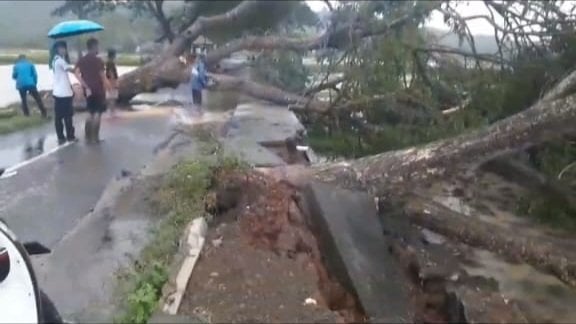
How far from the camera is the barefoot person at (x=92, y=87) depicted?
10.8 metres

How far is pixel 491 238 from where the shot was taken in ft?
19.6

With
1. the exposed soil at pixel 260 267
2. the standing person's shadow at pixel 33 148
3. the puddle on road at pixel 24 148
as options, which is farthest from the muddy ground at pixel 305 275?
the standing person's shadow at pixel 33 148

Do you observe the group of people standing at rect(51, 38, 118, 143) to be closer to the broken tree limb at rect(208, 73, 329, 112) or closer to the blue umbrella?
the blue umbrella

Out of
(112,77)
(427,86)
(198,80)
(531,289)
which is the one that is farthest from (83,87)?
(531,289)

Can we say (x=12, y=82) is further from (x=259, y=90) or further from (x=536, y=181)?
(x=536, y=181)

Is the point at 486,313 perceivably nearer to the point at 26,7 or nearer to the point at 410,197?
the point at 410,197

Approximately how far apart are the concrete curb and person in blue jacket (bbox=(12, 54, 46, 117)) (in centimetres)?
765

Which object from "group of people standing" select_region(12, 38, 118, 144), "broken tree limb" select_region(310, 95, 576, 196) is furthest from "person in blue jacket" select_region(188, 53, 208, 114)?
"broken tree limb" select_region(310, 95, 576, 196)

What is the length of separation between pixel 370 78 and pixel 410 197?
12.1 feet

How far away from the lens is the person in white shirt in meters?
10.5

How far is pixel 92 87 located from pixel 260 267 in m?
6.55

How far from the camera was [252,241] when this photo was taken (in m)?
5.57

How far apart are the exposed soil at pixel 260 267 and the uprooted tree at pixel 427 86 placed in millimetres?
520

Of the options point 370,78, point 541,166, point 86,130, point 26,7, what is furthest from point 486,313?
point 26,7
